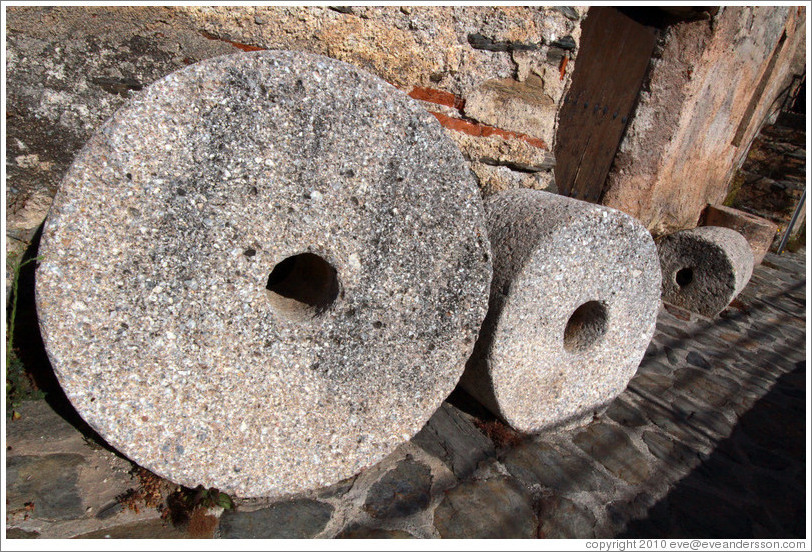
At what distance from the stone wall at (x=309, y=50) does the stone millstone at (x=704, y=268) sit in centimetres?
196

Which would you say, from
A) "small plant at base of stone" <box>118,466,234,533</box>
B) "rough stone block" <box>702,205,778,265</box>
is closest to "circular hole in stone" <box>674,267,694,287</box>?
"rough stone block" <box>702,205,778,265</box>

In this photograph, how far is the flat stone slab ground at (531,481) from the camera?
160cm

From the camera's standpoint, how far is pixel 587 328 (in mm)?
2277

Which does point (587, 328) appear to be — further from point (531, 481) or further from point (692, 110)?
point (692, 110)

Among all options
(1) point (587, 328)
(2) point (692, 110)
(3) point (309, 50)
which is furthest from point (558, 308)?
(2) point (692, 110)

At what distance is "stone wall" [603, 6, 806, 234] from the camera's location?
12.4 feet

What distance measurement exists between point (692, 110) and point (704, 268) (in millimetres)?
1318

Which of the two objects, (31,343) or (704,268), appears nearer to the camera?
(31,343)

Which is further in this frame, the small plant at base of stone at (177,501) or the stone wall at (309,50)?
the stone wall at (309,50)

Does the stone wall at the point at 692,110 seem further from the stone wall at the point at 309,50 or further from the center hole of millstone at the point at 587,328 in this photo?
the center hole of millstone at the point at 587,328

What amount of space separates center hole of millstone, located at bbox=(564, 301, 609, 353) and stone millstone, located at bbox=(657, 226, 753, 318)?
7.37ft

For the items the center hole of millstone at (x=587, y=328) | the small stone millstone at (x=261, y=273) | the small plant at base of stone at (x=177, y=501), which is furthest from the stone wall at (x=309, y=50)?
the small plant at base of stone at (x=177, y=501)

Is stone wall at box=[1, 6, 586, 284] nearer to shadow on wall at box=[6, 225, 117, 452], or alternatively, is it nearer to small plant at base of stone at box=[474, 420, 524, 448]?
shadow on wall at box=[6, 225, 117, 452]

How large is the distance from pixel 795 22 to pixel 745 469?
5.37 meters
